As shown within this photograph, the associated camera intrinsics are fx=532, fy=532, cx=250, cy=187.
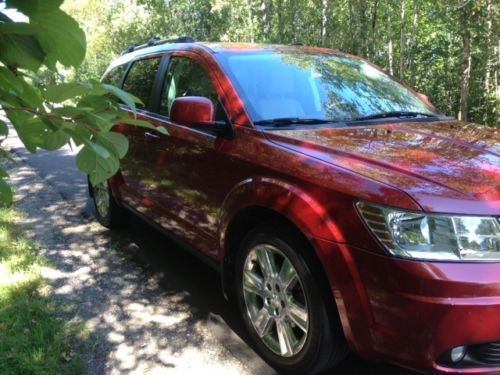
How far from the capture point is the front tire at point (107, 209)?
5.16 metres

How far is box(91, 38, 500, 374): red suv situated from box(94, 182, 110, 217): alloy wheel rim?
900 mm

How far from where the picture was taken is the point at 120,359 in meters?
3.02

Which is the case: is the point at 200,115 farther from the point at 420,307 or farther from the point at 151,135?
the point at 420,307

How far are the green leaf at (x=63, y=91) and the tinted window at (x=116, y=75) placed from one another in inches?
164

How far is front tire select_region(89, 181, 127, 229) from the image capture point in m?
5.16

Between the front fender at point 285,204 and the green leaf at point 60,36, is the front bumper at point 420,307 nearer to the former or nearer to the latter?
the front fender at point 285,204

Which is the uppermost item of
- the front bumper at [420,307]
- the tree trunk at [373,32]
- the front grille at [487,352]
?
the tree trunk at [373,32]

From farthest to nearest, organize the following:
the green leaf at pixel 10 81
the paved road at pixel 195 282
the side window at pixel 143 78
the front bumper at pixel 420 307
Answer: the side window at pixel 143 78
the paved road at pixel 195 282
the front bumper at pixel 420 307
the green leaf at pixel 10 81

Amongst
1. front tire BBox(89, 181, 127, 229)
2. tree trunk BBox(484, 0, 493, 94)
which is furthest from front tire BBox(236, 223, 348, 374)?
tree trunk BBox(484, 0, 493, 94)

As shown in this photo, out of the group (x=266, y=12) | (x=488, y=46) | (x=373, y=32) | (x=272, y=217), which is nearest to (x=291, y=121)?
(x=272, y=217)

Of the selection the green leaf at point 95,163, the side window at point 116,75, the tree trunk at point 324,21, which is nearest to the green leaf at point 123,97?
the green leaf at point 95,163

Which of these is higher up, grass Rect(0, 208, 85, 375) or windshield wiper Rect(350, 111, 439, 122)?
windshield wiper Rect(350, 111, 439, 122)

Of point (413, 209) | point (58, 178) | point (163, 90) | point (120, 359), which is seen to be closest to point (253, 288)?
point (120, 359)

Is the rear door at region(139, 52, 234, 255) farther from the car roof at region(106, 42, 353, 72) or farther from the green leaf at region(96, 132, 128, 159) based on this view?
the green leaf at region(96, 132, 128, 159)
